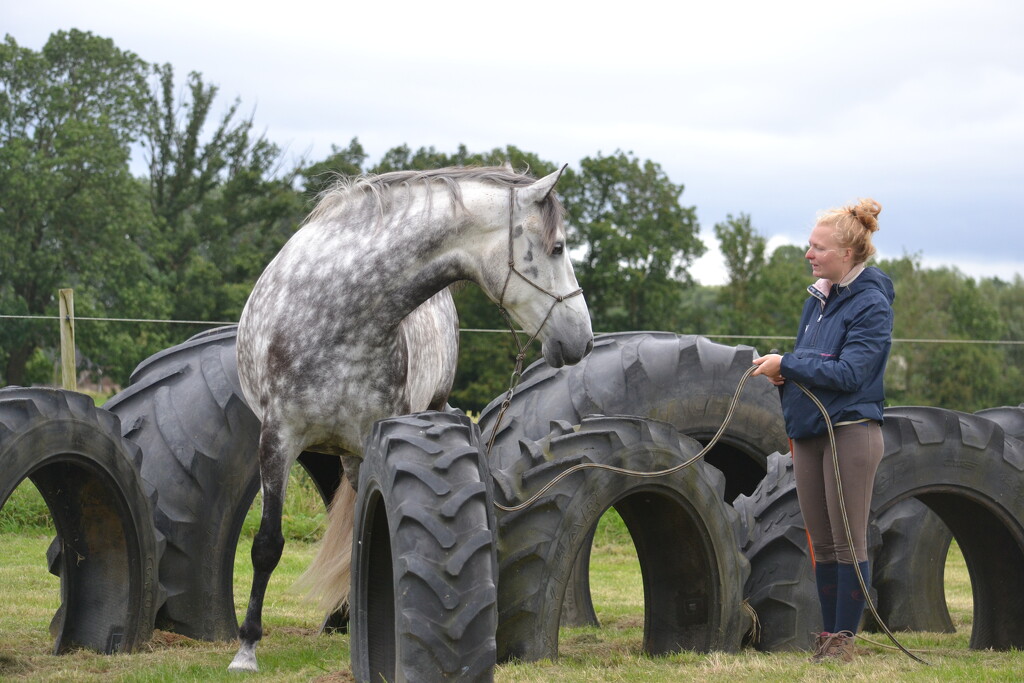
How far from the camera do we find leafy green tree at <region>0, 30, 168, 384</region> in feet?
116

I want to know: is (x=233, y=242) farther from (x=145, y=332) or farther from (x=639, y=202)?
(x=639, y=202)

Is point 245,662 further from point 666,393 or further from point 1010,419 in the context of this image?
point 1010,419

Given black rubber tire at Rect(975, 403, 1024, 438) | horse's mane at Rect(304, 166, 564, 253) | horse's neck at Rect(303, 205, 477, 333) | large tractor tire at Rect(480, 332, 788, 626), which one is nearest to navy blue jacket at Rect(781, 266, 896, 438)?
horse's mane at Rect(304, 166, 564, 253)

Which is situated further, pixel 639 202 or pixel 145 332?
pixel 639 202

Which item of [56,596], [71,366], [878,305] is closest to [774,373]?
[878,305]

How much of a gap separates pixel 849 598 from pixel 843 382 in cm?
97

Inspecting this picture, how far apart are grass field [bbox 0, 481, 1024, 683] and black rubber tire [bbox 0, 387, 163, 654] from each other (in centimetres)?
18

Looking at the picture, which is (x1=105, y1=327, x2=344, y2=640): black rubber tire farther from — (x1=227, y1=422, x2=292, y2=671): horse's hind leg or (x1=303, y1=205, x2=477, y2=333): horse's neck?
(x1=303, y1=205, x2=477, y2=333): horse's neck

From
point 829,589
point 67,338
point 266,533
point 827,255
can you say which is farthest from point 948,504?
point 67,338

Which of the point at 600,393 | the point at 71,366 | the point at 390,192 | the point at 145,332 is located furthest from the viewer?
the point at 145,332

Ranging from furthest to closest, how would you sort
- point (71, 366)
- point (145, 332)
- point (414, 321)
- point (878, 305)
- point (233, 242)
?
point (233, 242), point (145, 332), point (71, 366), point (414, 321), point (878, 305)

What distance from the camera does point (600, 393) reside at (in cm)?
730

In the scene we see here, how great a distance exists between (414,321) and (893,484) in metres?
2.51

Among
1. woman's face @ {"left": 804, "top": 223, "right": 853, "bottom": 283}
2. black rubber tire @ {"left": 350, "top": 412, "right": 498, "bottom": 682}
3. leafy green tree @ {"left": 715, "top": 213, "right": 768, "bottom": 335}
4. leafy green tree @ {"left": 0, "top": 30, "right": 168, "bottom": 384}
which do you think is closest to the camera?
black rubber tire @ {"left": 350, "top": 412, "right": 498, "bottom": 682}
